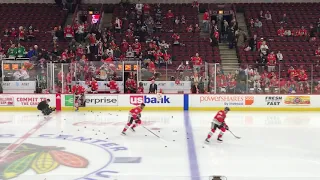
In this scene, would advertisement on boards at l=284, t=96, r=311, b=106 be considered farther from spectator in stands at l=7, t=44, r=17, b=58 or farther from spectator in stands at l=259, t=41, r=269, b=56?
spectator in stands at l=7, t=44, r=17, b=58

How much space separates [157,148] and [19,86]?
8.24 metres

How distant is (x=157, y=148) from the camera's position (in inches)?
406

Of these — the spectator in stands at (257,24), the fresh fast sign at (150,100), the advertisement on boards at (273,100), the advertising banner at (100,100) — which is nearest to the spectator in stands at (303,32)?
the spectator in stands at (257,24)

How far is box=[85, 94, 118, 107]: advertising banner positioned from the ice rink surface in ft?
5.17

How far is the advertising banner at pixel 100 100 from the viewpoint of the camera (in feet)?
54.9

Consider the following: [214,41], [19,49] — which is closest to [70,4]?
[19,49]

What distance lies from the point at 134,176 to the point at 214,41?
14291mm

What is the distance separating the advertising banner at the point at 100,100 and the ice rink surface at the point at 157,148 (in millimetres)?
1577

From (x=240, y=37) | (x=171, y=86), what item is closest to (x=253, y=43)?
(x=240, y=37)

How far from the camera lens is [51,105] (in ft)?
54.7

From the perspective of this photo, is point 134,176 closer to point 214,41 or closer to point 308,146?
point 308,146

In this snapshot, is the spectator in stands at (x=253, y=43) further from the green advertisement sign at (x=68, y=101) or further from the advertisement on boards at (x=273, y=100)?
the green advertisement sign at (x=68, y=101)

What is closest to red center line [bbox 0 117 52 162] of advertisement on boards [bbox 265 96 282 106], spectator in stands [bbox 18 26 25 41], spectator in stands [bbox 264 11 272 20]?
advertisement on boards [bbox 265 96 282 106]

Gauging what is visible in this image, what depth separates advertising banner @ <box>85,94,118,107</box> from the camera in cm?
1673
